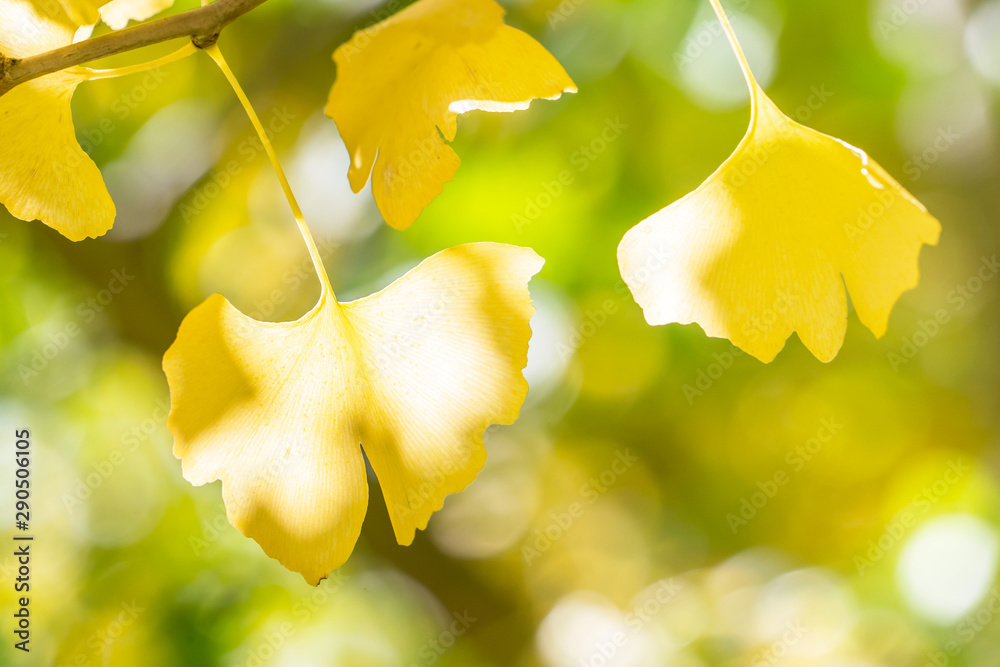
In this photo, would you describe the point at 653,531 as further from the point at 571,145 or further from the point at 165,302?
the point at 165,302

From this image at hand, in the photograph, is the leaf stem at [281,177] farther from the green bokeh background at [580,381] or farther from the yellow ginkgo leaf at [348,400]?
the green bokeh background at [580,381]

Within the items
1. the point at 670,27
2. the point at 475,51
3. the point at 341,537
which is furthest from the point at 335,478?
the point at 670,27

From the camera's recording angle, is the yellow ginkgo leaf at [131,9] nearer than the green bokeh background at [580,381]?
Yes

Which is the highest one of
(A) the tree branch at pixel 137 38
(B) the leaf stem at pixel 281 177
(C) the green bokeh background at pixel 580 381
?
(A) the tree branch at pixel 137 38

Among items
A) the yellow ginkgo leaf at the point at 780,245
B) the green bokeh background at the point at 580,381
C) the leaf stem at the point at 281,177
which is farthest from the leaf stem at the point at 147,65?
the green bokeh background at the point at 580,381

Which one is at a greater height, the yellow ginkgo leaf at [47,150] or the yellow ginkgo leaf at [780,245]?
the yellow ginkgo leaf at [47,150]

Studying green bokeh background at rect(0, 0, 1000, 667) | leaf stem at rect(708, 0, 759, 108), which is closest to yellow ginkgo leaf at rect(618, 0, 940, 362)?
leaf stem at rect(708, 0, 759, 108)

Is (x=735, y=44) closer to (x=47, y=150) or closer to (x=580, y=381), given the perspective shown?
(x=47, y=150)

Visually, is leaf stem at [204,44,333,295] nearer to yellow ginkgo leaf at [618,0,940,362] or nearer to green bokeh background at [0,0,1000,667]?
yellow ginkgo leaf at [618,0,940,362]
